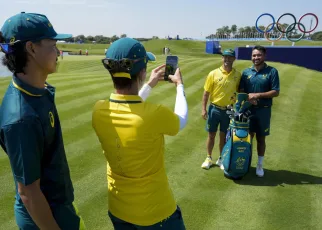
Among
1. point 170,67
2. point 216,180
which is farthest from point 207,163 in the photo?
point 170,67

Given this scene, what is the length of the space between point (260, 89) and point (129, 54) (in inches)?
161

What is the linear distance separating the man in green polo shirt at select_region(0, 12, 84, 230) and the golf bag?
12.9 ft

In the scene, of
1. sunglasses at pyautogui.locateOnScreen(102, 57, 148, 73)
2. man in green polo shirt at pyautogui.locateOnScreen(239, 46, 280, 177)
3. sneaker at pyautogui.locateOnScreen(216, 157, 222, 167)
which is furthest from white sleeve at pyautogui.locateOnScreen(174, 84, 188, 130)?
sneaker at pyautogui.locateOnScreen(216, 157, 222, 167)

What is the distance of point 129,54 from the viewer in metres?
2.26

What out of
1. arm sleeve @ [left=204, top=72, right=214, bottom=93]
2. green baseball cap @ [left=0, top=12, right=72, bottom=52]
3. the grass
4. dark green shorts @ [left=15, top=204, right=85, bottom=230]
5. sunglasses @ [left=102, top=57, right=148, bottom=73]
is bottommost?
the grass

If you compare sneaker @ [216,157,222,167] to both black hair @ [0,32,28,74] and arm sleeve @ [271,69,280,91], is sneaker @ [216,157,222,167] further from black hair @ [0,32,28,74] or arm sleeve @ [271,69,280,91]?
black hair @ [0,32,28,74]

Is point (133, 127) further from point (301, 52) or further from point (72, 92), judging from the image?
point (301, 52)

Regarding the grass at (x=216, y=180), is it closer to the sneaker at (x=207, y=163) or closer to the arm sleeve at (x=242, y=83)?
the sneaker at (x=207, y=163)

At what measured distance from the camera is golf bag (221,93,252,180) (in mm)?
5590

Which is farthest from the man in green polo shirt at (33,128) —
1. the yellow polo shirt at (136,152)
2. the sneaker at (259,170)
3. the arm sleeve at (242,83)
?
the sneaker at (259,170)

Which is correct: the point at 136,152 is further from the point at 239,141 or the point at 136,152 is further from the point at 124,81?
the point at 239,141

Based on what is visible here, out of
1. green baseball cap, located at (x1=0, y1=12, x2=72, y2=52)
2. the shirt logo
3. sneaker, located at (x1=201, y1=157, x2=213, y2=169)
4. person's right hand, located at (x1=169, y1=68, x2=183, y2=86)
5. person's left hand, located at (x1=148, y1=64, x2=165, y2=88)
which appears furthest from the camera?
sneaker, located at (x1=201, y1=157, x2=213, y2=169)

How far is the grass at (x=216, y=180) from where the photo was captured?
4621mm

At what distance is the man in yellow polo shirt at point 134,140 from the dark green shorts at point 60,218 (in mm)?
357
